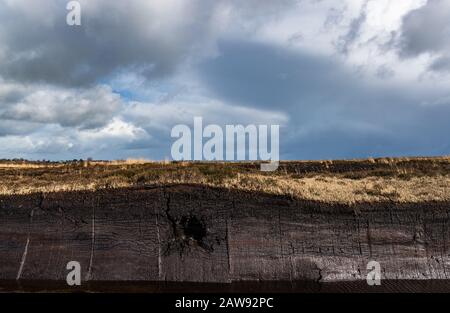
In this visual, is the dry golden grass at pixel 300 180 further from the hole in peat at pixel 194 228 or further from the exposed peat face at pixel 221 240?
the hole in peat at pixel 194 228

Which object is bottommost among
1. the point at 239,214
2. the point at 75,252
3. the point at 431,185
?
the point at 75,252

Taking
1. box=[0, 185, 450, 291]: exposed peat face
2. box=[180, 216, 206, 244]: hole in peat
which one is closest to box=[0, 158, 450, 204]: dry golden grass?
box=[0, 185, 450, 291]: exposed peat face

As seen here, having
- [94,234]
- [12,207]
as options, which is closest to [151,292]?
[94,234]

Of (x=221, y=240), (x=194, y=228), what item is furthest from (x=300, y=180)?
(x=194, y=228)

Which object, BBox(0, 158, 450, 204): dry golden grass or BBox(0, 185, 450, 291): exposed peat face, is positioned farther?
BBox(0, 158, 450, 204): dry golden grass

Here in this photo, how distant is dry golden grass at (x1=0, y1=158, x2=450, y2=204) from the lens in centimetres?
3020

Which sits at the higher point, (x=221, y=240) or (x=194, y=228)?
(x=194, y=228)

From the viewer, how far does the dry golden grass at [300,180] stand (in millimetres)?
30203

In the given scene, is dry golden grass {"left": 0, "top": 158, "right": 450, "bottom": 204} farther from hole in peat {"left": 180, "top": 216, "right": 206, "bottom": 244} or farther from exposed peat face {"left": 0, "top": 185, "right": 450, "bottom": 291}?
hole in peat {"left": 180, "top": 216, "right": 206, "bottom": 244}

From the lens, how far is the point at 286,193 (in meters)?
29.9

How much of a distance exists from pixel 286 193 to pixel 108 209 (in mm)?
9355

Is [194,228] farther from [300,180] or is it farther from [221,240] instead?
[300,180]

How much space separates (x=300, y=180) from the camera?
106ft
